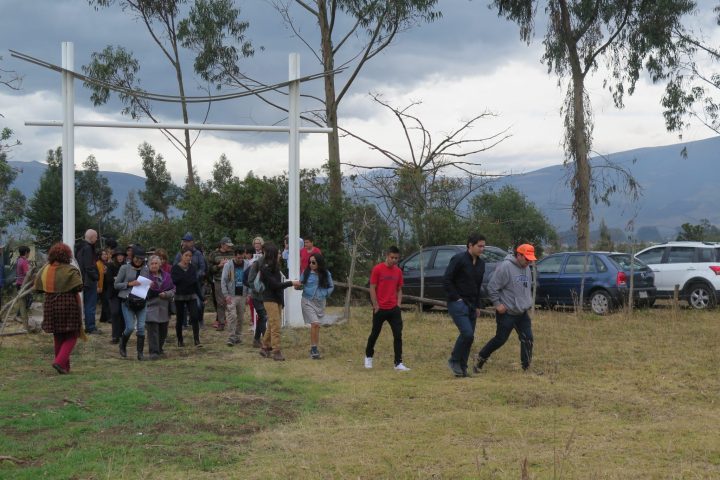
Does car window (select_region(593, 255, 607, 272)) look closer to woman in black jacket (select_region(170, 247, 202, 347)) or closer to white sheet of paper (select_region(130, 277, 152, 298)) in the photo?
woman in black jacket (select_region(170, 247, 202, 347))

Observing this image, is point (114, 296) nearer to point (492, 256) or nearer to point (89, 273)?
point (89, 273)

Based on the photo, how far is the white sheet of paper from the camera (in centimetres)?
1126

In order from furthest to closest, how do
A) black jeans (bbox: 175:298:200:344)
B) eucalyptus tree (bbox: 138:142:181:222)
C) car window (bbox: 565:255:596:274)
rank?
eucalyptus tree (bbox: 138:142:181:222)
car window (bbox: 565:255:596:274)
black jeans (bbox: 175:298:200:344)

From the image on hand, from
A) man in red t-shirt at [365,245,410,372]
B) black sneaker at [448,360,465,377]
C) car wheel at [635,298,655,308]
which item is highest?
man in red t-shirt at [365,245,410,372]

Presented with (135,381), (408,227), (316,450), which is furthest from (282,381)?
(408,227)

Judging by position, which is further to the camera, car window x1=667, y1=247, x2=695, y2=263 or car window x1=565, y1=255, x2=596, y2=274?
car window x1=667, y1=247, x2=695, y2=263

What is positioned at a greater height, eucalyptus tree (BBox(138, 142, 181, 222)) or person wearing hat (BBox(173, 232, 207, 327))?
eucalyptus tree (BBox(138, 142, 181, 222))

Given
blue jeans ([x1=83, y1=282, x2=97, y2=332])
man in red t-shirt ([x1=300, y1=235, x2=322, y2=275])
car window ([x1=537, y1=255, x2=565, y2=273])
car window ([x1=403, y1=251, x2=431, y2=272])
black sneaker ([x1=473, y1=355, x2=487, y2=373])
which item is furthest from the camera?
car window ([x1=403, y1=251, x2=431, y2=272])

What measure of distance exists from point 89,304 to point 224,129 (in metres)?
3.80

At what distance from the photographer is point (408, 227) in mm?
24344

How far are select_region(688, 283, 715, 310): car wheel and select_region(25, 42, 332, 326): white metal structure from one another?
884cm

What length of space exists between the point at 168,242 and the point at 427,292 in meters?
7.35

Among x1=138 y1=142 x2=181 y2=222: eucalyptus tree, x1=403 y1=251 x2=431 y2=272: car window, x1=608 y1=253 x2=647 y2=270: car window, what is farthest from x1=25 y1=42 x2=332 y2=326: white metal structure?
x1=138 y1=142 x2=181 y2=222: eucalyptus tree

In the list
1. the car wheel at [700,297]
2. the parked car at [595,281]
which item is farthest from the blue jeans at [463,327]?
the car wheel at [700,297]
